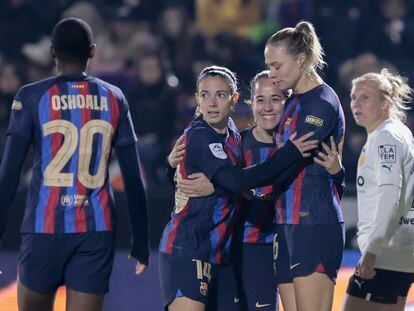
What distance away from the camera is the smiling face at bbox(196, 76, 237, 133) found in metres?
5.39

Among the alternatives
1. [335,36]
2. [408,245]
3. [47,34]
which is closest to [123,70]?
[47,34]

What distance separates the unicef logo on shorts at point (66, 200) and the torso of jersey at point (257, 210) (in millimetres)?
980

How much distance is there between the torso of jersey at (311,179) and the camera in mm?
5301

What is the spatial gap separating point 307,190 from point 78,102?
3.98ft

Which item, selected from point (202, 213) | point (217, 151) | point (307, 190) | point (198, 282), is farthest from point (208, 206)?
point (307, 190)

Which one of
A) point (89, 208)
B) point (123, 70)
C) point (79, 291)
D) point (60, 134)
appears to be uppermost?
point (123, 70)

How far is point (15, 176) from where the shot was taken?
505cm

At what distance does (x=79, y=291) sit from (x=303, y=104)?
144 cm

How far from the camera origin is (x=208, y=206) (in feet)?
17.5

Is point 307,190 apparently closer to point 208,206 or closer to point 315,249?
point 315,249

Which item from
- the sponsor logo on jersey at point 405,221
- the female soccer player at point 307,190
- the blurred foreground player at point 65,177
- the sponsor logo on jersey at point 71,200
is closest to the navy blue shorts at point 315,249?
the female soccer player at point 307,190

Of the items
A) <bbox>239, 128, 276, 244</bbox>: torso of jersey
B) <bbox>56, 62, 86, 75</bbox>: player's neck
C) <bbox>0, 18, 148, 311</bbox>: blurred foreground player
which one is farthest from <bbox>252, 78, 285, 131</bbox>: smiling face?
<bbox>56, 62, 86, 75</bbox>: player's neck

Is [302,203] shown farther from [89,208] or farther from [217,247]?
[89,208]

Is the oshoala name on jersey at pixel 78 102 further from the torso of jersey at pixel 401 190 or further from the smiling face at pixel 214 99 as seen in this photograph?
the torso of jersey at pixel 401 190
